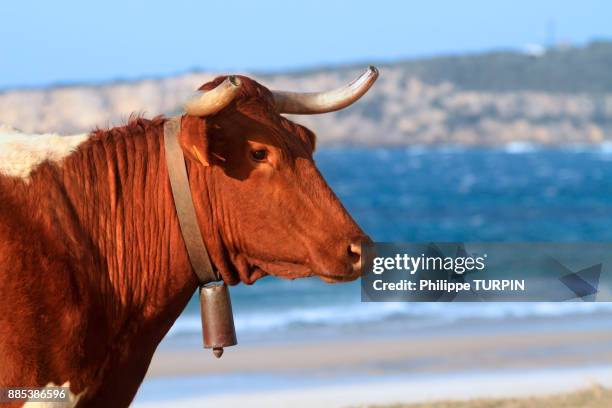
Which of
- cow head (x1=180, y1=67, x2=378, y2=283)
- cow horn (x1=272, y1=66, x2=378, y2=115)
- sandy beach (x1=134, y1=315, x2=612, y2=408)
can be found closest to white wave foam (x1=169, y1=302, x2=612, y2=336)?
A: sandy beach (x1=134, y1=315, x2=612, y2=408)

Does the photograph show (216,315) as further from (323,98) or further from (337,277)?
(323,98)

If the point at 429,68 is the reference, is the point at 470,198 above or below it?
below

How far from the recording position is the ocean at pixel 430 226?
17297 millimetres

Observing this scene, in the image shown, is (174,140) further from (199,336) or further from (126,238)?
(199,336)

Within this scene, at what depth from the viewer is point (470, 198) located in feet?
215

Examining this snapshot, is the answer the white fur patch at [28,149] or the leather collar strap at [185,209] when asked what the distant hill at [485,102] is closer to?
the white fur patch at [28,149]

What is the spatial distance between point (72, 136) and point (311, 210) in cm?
84

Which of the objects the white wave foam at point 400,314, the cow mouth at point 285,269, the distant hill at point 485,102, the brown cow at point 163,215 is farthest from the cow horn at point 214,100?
the distant hill at point 485,102

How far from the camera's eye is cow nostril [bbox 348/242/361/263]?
389 cm

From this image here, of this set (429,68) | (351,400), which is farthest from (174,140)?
(429,68)

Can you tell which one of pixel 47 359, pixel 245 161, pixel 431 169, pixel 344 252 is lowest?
pixel 47 359

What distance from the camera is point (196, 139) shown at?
3.74 metres

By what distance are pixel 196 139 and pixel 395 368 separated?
9882mm

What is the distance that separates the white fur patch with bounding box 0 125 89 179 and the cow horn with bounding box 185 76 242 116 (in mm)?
479
